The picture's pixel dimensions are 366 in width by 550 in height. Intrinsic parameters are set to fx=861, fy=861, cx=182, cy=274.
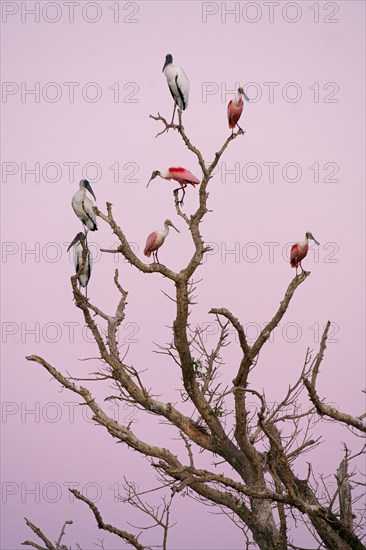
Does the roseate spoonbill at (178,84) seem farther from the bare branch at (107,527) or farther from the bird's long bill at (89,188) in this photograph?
the bare branch at (107,527)

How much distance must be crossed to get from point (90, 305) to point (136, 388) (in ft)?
3.14

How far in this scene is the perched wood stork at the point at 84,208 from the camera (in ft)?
30.2

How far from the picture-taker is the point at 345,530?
679cm

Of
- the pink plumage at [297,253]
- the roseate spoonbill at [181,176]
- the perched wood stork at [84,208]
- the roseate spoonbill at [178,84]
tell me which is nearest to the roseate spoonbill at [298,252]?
the pink plumage at [297,253]

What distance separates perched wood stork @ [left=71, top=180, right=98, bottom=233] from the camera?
9195 millimetres

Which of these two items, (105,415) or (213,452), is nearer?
(105,415)

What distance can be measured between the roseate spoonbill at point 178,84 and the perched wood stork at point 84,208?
1375 mm

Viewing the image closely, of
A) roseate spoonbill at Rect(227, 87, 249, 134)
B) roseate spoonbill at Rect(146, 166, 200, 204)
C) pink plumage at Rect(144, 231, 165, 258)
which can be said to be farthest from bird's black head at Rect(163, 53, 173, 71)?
pink plumage at Rect(144, 231, 165, 258)

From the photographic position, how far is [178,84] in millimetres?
9664

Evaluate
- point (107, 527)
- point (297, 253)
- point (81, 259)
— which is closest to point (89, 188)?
point (81, 259)

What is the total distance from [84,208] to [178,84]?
1.80 metres

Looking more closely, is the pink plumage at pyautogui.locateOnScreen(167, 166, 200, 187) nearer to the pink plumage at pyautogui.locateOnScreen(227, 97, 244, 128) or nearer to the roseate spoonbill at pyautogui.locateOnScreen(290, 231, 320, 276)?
the pink plumage at pyautogui.locateOnScreen(227, 97, 244, 128)

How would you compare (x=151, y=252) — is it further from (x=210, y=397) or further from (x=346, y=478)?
(x=346, y=478)

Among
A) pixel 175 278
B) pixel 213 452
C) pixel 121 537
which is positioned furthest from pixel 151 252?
pixel 121 537
